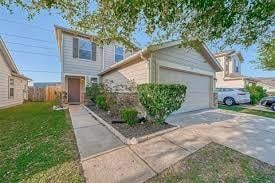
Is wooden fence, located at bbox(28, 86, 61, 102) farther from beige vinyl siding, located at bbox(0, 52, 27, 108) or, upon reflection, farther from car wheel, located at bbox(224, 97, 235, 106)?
car wheel, located at bbox(224, 97, 235, 106)

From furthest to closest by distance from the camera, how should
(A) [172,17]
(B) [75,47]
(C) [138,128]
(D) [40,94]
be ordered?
(D) [40,94]
(B) [75,47]
(C) [138,128]
(A) [172,17]

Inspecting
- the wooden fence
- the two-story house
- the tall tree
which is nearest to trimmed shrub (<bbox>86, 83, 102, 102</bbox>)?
the two-story house

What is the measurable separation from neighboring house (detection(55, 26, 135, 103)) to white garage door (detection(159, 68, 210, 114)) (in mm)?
5662

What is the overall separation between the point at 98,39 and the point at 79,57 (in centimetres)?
825

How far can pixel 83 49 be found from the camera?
1448cm

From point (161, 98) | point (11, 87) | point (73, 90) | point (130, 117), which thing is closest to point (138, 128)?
point (130, 117)

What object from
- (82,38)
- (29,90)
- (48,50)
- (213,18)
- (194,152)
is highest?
(48,50)

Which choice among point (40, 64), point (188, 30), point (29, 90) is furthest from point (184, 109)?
point (40, 64)

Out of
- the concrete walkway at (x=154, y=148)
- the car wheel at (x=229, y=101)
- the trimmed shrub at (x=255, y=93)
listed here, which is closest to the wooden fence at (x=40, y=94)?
the concrete walkway at (x=154, y=148)

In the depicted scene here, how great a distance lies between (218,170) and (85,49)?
1350cm

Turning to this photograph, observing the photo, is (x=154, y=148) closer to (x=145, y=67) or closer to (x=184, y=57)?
(x=145, y=67)

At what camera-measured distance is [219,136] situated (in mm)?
5465

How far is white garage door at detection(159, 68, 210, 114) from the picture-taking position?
896cm

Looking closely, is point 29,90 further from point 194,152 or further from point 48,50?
point 194,152
